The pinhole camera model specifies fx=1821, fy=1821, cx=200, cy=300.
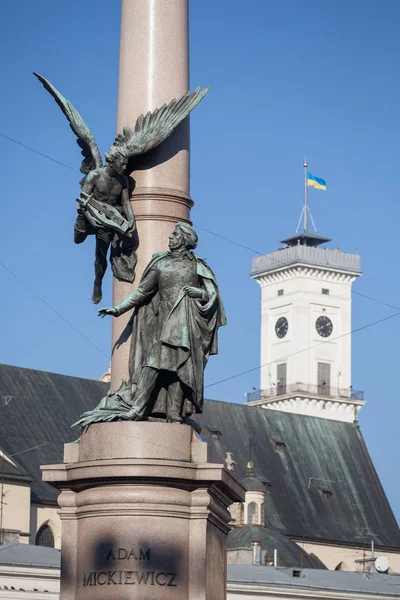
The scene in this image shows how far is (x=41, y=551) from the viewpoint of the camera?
209ft

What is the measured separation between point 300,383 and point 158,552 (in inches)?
4347

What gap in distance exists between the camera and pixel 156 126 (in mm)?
16828

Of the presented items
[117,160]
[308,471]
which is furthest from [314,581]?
[117,160]

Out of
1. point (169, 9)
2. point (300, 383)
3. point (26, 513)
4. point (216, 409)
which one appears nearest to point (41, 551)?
point (26, 513)

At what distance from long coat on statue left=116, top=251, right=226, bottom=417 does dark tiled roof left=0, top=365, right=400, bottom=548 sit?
2640 inches

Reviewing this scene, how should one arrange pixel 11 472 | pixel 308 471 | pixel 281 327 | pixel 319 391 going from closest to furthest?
pixel 11 472 → pixel 308 471 → pixel 319 391 → pixel 281 327

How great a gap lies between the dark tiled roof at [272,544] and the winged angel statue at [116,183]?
230 ft

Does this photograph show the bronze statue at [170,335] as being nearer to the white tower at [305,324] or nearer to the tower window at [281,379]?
the white tower at [305,324]

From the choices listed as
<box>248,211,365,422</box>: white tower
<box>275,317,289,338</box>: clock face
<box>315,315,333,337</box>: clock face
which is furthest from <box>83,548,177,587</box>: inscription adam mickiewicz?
<box>275,317,289,338</box>: clock face

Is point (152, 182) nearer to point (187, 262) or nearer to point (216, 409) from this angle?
point (187, 262)

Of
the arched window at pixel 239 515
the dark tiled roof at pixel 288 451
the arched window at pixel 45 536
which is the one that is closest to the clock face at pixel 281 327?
the dark tiled roof at pixel 288 451

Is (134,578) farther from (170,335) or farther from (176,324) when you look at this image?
(176,324)

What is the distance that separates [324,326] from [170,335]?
11555 cm

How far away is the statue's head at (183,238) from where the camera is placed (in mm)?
16141
